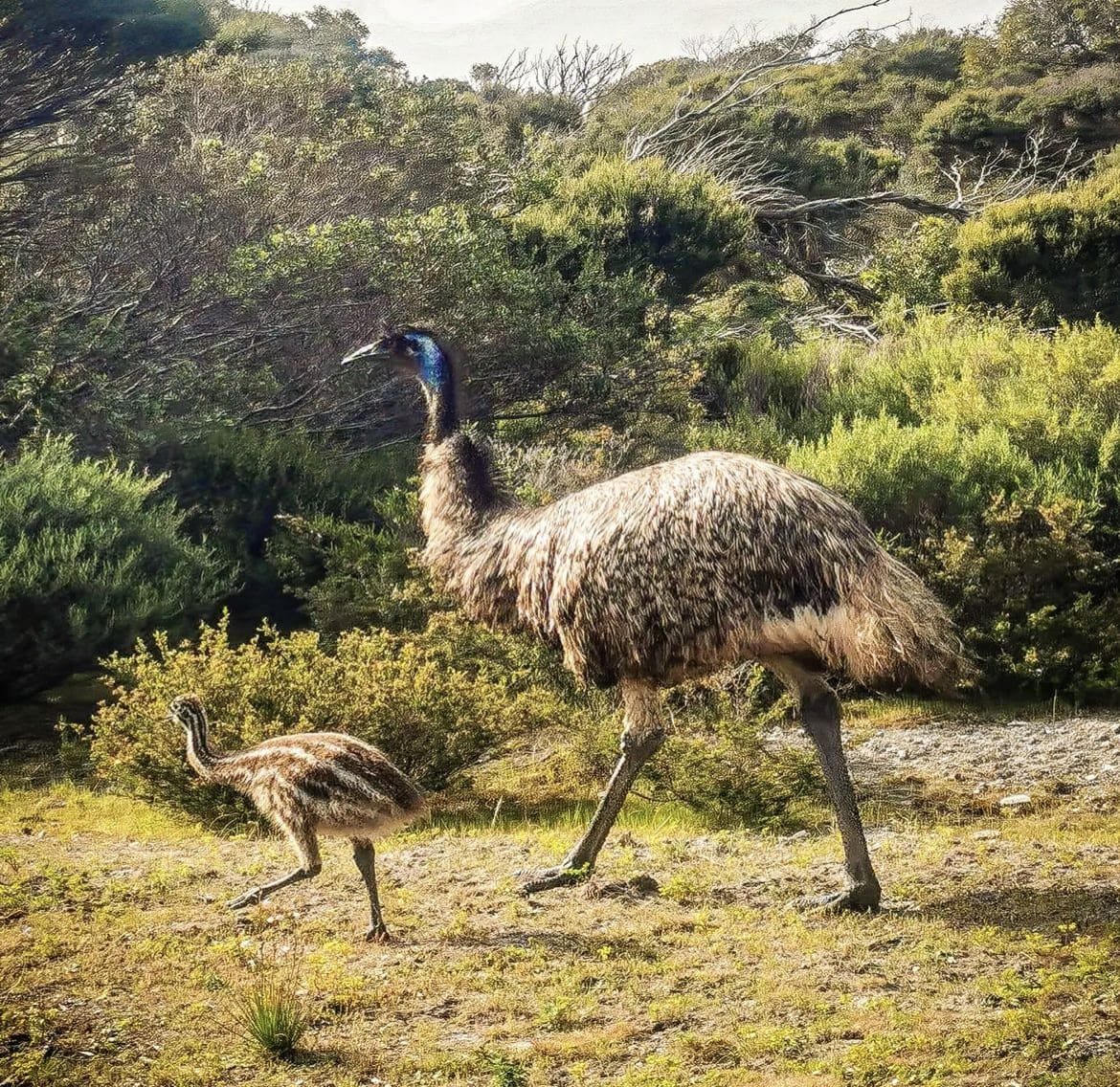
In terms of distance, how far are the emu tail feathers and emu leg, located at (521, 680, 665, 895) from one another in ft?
2.73

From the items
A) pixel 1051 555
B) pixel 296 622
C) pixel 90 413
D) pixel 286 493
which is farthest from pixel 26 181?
pixel 1051 555

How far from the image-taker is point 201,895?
5484 mm

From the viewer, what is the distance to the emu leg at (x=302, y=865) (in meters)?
5.01

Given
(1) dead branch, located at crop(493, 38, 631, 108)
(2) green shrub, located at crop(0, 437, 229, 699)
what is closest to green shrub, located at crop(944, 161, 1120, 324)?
(1) dead branch, located at crop(493, 38, 631, 108)

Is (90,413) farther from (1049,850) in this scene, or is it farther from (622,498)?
(1049,850)

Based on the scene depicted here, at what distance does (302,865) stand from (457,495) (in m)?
1.80

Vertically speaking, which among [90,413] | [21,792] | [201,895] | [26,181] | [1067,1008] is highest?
[26,181]

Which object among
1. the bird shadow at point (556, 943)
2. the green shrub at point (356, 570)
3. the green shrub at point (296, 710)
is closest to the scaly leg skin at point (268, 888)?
the bird shadow at point (556, 943)

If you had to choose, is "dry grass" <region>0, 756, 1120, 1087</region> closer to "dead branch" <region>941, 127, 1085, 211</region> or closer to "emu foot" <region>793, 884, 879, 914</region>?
"emu foot" <region>793, 884, 879, 914</region>

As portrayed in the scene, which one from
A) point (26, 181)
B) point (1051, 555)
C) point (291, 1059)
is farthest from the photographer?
point (26, 181)

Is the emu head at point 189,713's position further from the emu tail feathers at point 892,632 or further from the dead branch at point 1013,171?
the dead branch at point 1013,171

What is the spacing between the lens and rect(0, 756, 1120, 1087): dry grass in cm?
375

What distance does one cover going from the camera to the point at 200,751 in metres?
5.61

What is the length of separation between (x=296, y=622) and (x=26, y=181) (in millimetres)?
5717
